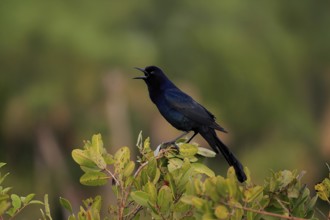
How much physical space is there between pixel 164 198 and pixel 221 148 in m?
1.91

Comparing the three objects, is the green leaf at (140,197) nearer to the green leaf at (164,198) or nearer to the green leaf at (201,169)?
the green leaf at (164,198)

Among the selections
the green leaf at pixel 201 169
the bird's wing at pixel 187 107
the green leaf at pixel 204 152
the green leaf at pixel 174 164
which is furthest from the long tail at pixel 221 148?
the green leaf at pixel 174 164

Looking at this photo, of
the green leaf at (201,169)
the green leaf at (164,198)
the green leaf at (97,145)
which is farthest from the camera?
the green leaf at (201,169)

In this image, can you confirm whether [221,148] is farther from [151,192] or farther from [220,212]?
[220,212]

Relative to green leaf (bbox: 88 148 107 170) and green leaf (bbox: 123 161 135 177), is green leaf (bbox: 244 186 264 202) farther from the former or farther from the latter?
green leaf (bbox: 88 148 107 170)

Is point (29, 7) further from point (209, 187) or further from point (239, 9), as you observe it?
point (209, 187)

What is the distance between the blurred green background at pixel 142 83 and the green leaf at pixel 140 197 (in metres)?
18.4

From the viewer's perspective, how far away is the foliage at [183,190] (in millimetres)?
3520

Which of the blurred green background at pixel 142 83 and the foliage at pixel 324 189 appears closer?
the foliage at pixel 324 189

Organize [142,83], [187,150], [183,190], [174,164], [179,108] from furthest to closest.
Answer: [142,83], [179,108], [187,150], [174,164], [183,190]

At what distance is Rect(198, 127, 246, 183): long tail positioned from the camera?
4.99 m

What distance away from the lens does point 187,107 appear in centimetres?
656

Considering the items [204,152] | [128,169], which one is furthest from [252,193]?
[204,152]

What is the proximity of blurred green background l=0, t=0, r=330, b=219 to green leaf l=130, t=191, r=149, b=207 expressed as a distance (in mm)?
18405
